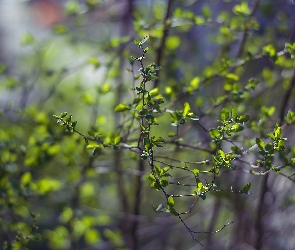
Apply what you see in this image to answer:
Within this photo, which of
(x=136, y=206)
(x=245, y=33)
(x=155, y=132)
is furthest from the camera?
(x=155, y=132)

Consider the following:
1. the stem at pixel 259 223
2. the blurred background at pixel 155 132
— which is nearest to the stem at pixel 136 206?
the blurred background at pixel 155 132

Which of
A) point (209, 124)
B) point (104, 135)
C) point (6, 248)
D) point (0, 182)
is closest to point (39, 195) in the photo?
point (0, 182)

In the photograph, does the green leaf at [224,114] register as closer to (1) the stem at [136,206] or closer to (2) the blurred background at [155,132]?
(2) the blurred background at [155,132]

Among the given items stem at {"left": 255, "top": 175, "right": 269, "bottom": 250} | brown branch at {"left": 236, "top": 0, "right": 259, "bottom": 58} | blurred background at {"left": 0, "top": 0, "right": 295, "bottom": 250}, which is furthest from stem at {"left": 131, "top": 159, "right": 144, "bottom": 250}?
brown branch at {"left": 236, "top": 0, "right": 259, "bottom": 58}

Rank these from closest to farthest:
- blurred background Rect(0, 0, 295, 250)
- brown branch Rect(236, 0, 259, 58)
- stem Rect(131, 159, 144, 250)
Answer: blurred background Rect(0, 0, 295, 250)
brown branch Rect(236, 0, 259, 58)
stem Rect(131, 159, 144, 250)

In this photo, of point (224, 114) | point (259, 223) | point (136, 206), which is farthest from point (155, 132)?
point (224, 114)

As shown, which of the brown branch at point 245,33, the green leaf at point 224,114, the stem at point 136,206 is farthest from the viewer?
the stem at point 136,206

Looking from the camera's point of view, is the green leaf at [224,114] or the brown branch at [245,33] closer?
the green leaf at [224,114]

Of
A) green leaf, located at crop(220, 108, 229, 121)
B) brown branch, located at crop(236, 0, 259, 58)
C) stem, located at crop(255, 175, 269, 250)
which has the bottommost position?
green leaf, located at crop(220, 108, 229, 121)

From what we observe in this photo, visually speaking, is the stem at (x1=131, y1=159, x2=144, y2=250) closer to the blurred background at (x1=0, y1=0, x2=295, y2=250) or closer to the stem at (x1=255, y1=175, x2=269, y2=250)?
the blurred background at (x1=0, y1=0, x2=295, y2=250)

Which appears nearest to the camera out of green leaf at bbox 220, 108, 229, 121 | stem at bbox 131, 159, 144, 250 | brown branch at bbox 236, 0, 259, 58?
green leaf at bbox 220, 108, 229, 121

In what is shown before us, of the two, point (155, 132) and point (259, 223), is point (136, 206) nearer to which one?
point (259, 223)

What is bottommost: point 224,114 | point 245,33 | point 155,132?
point 224,114

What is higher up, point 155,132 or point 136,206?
point 155,132
